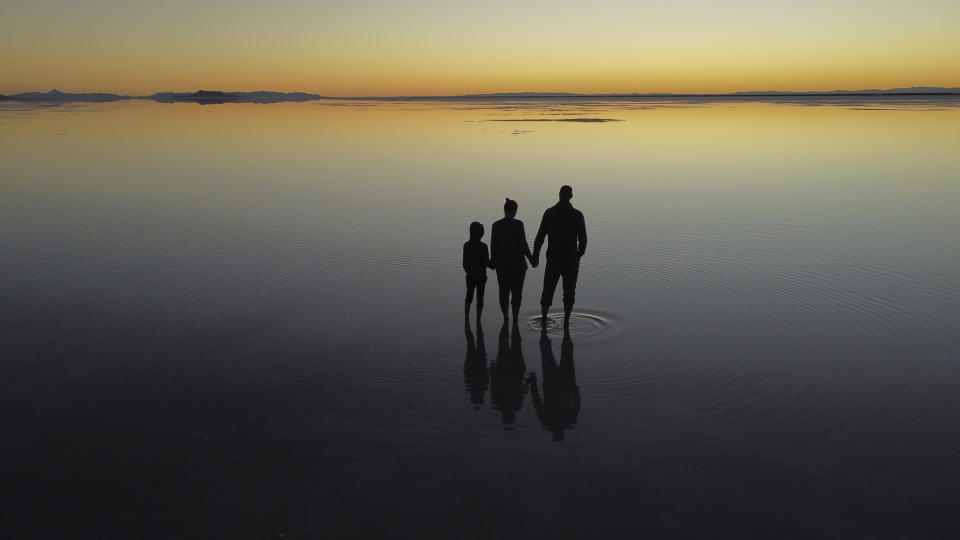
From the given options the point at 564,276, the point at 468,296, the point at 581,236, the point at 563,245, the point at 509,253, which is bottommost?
the point at 468,296

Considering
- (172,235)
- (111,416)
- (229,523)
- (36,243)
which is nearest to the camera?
(229,523)

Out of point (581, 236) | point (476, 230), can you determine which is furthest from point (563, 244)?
point (476, 230)

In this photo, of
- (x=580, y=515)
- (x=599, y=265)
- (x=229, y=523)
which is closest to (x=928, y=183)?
(x=599, y=265)

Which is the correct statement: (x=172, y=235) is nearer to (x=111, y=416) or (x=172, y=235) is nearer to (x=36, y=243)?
(x=36, y=243)

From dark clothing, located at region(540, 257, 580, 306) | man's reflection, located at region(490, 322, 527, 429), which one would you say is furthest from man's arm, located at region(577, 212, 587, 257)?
man's reflection, located at region(490, 322, 527, 429)

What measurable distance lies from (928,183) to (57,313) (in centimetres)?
2550

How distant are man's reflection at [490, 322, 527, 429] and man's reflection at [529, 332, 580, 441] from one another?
18cm

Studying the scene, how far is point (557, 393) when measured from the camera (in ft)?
24.7

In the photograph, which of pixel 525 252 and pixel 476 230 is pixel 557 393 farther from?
pixel 476 230

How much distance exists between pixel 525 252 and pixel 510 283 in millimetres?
556

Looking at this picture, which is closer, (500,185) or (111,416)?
(111,416)

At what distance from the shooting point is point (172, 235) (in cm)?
1543

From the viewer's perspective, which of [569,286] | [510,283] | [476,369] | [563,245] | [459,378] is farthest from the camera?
[510,283]

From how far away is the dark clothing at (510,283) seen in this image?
9.72m
